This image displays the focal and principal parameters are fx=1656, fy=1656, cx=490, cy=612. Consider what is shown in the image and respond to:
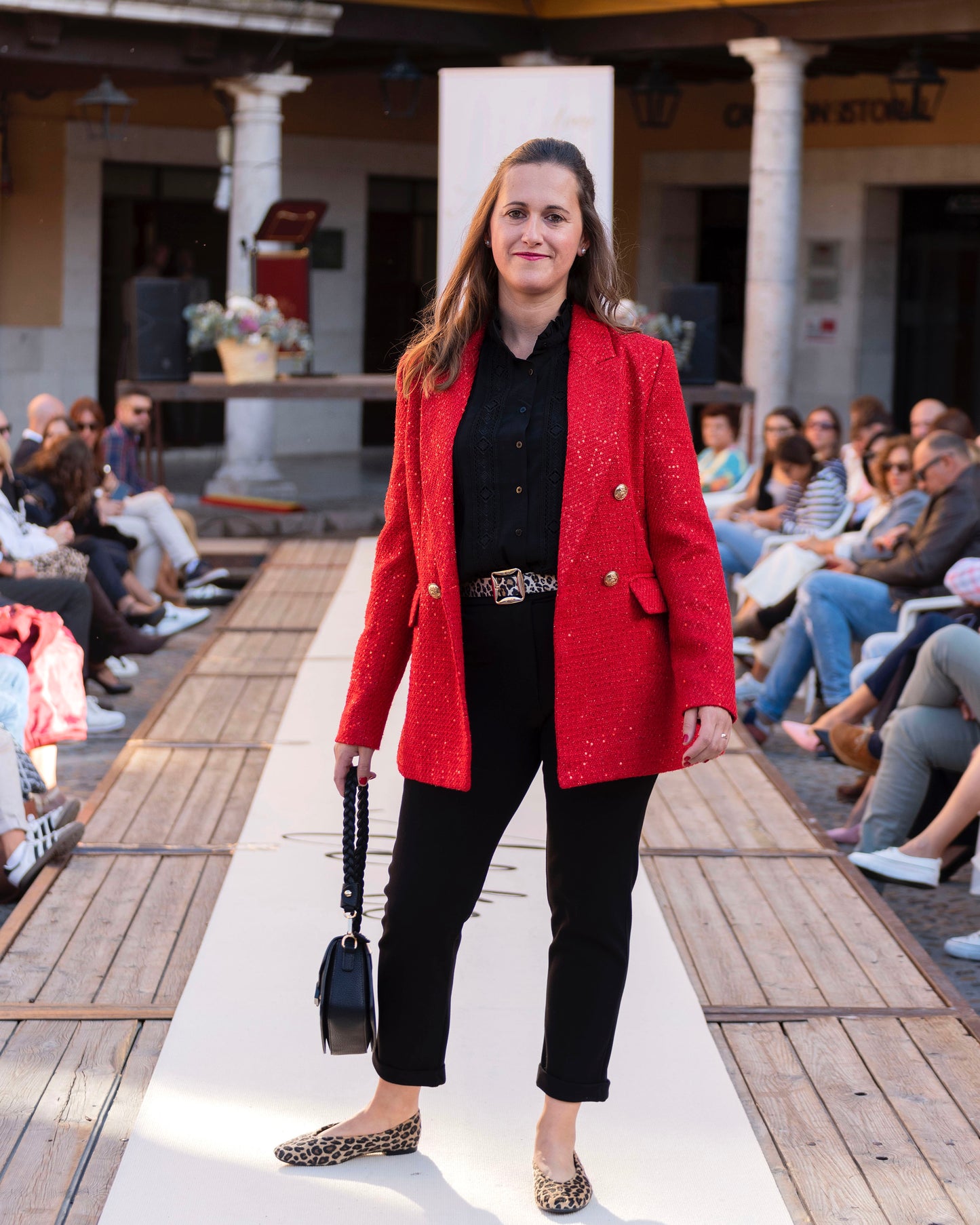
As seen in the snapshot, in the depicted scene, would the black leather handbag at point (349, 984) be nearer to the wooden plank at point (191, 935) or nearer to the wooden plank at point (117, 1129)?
the wooden plank at point (117, 1129)

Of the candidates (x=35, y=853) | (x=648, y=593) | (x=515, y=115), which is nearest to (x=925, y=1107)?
(x=648, y=593)

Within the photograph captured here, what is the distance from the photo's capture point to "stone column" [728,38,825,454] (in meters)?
11.4

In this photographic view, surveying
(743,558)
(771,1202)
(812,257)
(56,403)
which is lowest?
(771,1202)

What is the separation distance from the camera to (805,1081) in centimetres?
273

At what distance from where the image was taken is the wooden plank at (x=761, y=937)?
311 centimetres

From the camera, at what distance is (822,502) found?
7371mm

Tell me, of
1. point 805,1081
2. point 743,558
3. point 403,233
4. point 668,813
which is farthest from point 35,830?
point 403,233

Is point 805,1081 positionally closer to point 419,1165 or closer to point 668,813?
point 419,1165

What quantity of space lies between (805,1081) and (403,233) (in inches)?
565

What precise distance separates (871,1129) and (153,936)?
4.83ft

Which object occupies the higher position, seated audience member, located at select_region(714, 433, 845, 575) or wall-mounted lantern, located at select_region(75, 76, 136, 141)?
wall-mounted lantern, located at select_region(75, 76, 136, 141)

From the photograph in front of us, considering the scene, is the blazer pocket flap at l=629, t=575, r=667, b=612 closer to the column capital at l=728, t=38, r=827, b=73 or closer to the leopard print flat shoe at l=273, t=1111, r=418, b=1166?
the leopard print flat shoe at l=273, t=1111, r=418, b=1166

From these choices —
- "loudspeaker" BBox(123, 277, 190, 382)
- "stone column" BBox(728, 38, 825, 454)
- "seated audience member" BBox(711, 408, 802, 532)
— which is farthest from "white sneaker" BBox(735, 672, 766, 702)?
"stone column" BBox(728, 38, 825, 454)

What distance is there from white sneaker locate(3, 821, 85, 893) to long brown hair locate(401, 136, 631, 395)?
6.53ft
